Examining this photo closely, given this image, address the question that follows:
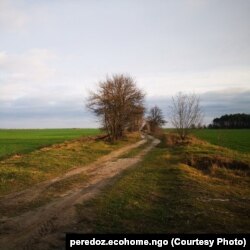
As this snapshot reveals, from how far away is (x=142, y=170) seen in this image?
19672 millimetres

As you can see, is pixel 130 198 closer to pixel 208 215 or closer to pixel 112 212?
pixel 112 212

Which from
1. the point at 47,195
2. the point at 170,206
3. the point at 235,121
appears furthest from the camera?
the point at 235,121

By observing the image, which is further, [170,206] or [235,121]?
[235,121]

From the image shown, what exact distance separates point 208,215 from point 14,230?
17.4 feet

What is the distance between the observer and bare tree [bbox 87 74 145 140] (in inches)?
2030

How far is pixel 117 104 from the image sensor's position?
5234 cm

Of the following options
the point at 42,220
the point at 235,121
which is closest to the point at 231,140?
the point at 42,220

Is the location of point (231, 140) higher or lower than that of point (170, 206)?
higher

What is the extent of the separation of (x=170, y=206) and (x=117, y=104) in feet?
137

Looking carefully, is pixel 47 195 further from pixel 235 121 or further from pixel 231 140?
pixel 235 121

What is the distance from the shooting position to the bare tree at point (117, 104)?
51.6m

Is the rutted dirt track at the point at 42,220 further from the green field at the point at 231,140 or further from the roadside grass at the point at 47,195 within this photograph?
the green field at the point at 231,140

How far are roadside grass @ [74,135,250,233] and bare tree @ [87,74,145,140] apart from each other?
1372 inches

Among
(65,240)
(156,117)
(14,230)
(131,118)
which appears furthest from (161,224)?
(156,117)
